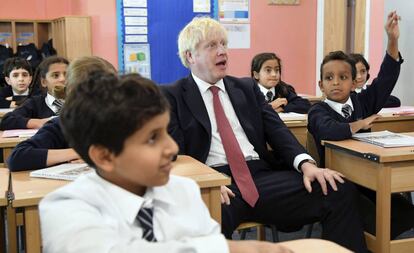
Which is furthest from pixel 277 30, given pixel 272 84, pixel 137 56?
pixel 272 84

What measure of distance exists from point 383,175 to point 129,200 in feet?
4.71

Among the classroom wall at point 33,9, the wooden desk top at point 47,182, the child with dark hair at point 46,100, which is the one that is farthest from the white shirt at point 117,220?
the classroom wall at point 33,9

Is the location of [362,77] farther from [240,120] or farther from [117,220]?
[117,220]

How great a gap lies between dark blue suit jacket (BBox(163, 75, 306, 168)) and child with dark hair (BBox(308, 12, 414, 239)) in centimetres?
21

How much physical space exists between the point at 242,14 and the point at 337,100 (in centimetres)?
417

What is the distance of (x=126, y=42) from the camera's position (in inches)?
250

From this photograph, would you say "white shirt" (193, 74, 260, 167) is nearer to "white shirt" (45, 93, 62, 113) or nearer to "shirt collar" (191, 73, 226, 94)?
"shirt collar" (191, 73, 226, 94)

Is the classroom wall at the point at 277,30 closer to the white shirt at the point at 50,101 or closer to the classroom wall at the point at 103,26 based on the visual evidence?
the classroom wall at the point at 103,26

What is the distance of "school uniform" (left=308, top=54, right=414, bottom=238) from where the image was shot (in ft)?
8.34

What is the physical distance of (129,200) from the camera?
3.52 feet

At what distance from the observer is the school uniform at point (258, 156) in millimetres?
2270

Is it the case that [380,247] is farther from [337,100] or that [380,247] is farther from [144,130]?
[144,130]

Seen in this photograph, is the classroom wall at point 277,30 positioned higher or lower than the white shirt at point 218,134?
higher

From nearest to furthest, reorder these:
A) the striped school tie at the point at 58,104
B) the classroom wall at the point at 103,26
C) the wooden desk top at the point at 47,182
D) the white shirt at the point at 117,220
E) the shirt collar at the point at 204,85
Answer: the white shirt at the point at 117,220, the wooden desk top at the point at 47,182, the shirt collar at the point at 204,85, the striped school tie at the point at 58,104, the classroom wall at the point at 103,26
